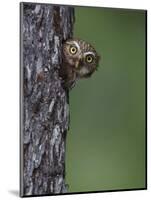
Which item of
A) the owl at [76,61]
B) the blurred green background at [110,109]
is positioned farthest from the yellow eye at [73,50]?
the blurred green background at [110,109]

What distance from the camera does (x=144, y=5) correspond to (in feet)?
18.2

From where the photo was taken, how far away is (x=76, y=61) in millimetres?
5133

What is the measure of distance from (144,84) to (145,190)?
2.98 ft

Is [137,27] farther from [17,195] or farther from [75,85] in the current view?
[17,195]

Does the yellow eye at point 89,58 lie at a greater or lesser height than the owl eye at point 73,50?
lesser

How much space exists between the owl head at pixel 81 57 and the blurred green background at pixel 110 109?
2.0 inches

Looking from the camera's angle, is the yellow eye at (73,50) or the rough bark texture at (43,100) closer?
the rough bark texture at (43,100)

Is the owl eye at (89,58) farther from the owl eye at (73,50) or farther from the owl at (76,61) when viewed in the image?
the owl eye at (73,50)

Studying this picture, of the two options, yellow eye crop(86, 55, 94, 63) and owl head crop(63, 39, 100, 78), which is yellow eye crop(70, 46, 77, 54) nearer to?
owl head crop(63, 39, 100, 78)

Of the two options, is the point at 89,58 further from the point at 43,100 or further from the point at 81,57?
the point at 43,100

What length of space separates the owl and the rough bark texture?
54 millimetres

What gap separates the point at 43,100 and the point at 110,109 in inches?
24.5

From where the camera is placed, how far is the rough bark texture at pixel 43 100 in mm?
4953

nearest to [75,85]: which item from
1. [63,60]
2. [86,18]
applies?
[63,60]
